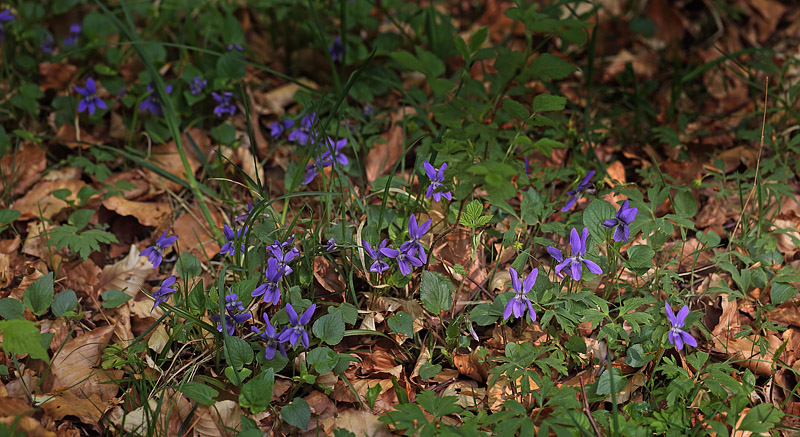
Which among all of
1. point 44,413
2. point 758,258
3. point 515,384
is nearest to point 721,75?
point 758,258

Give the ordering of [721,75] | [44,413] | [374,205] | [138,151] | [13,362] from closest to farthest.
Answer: [44,413]
[13,362]
[374,205]
[138,151]
[721,75]

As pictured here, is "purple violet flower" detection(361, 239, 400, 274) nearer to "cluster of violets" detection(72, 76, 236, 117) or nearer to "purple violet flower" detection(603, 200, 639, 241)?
"purple violet flower" detection(603, 200, 639, 241)

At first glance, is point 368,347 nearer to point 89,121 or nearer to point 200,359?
point 200,359

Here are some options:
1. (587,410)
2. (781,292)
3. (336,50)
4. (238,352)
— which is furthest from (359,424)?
(336,50)

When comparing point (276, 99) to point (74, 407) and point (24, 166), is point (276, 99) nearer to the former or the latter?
point (24, 166)

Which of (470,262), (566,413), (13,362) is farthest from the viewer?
(470,262)

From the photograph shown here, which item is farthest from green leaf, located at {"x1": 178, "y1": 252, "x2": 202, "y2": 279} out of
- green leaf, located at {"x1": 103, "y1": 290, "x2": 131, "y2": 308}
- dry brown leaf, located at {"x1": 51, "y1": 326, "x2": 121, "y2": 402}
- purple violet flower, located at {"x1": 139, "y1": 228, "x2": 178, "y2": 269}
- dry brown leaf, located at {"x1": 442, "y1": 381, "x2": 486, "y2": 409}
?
dry brown leaf, located at {"x1": 442, "y1": 381, "x2": 486, "y2": 409}

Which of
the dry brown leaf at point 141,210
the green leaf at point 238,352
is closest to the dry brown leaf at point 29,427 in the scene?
the green leaf at point 238,352
